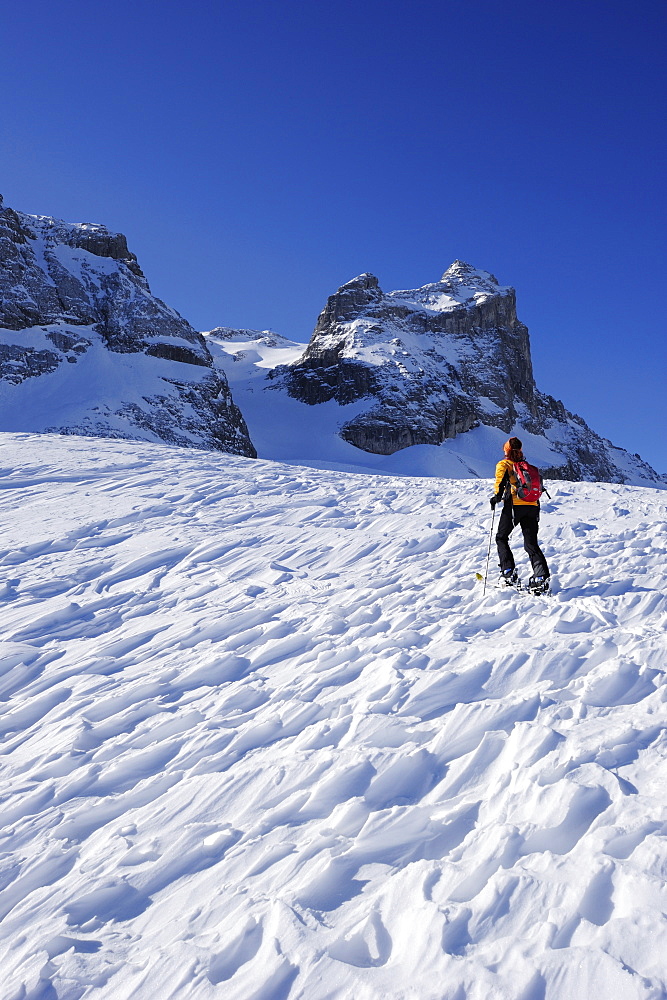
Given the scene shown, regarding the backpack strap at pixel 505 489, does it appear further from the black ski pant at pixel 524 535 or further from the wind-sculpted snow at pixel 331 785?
the wind-sculpted snow at pixel 331 785

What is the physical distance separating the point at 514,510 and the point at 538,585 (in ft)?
2.99

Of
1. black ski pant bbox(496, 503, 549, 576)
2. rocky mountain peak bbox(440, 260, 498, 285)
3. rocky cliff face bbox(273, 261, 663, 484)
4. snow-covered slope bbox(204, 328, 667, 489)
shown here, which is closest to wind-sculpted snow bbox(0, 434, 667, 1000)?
black ski pant bbox(496, 503, 549, 576)

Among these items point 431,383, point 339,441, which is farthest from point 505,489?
point 431,383

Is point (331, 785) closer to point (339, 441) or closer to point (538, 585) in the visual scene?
point (538, 585)

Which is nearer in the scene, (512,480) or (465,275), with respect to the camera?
(512,480)

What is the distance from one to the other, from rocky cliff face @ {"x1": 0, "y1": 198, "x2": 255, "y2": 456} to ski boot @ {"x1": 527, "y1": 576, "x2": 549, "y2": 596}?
55.7m

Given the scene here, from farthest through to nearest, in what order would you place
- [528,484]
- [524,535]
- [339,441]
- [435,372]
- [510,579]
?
1. [435,372]
2. [339,441]
3. [524,535]
4. [528,484]
5. [510,579]

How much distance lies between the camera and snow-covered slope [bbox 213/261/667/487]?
3418 inches

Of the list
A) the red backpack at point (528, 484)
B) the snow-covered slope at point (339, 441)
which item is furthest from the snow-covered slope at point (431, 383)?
the red backpack at point (528, 484)

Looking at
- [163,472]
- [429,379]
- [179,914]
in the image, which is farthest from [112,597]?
[429,379]

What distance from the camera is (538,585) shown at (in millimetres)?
6055

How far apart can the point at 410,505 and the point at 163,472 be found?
5708mm

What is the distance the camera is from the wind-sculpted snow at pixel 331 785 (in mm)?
2170

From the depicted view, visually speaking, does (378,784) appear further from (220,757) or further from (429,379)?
(429,379)
